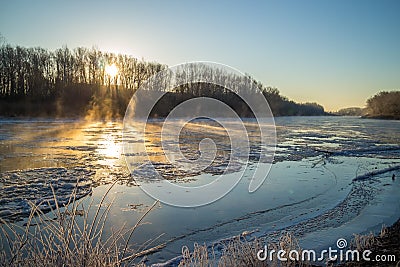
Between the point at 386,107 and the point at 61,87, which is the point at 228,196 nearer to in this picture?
the point at 61,87

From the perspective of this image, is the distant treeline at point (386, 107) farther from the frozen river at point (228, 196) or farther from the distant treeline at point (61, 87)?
the frozen river at point (228, 196)

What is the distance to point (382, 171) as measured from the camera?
11.5m

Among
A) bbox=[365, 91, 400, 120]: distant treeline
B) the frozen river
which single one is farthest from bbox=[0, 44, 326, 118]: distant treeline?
bbox=[365, 91, 400, 120]: distant treeline

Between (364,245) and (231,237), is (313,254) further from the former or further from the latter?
(231,237)

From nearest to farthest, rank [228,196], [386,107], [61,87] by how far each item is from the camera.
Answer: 1. [228,196]
2. [61,87]
3. [386,107]

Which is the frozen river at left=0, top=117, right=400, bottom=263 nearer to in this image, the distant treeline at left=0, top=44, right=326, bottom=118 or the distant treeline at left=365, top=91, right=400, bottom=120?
the distant treeline at left=0, top=44, right=326, bottom=118

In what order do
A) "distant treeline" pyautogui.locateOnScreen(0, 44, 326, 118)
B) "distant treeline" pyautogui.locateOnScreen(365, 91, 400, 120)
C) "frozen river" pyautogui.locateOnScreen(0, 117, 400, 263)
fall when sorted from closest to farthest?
"frozen river" pyautogui.locateOnScreen(0, 117, 400, 263) → "distant treeline" pyautogui.locateOnScreen(0, 44, 326, 118) → "distant treeline" pyautogui.locateOnScreen(365, 91, 400, 120)

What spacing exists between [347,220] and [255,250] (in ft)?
11.1

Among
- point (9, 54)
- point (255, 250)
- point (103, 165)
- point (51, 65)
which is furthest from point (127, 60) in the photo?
point (255, 250)

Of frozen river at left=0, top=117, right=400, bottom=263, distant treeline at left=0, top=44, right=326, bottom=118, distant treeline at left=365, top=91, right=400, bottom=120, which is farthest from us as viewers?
distant treeline at left=365, top=91, right=400, bottom=120

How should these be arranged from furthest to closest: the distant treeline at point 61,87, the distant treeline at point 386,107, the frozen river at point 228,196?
1. the distant treeline at point 386,107
2. the distant treeline at point 61,87
3. the frozen river at point 228,196

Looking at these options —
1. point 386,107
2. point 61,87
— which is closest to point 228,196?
point 61,87

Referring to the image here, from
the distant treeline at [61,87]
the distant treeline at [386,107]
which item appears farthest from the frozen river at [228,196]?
the distant treeline at [386,107]

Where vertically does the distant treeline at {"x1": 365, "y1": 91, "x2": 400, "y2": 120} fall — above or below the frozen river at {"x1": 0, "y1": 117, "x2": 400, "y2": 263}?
above
